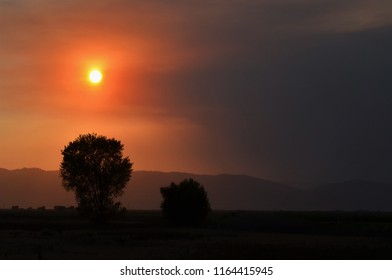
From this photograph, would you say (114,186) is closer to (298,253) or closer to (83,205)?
(83,205)

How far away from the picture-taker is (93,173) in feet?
416

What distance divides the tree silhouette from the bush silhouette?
8664mm

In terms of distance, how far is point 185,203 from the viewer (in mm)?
125562

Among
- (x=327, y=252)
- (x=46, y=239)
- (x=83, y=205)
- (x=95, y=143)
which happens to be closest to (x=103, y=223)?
(x=83, y=205)

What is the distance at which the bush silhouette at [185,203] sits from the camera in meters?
125

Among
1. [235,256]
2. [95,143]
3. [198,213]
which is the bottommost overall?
[235,256]

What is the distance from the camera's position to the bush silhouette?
125m

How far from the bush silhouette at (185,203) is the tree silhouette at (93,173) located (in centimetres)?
866

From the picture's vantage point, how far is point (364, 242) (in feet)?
253

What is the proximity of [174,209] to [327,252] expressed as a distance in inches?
2627

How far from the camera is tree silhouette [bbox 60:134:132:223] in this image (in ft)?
415

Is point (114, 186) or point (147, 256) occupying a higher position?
point (114, 186)

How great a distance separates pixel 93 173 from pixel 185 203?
16364mm

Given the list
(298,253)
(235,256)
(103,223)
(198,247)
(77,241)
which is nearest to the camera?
(235,256)
